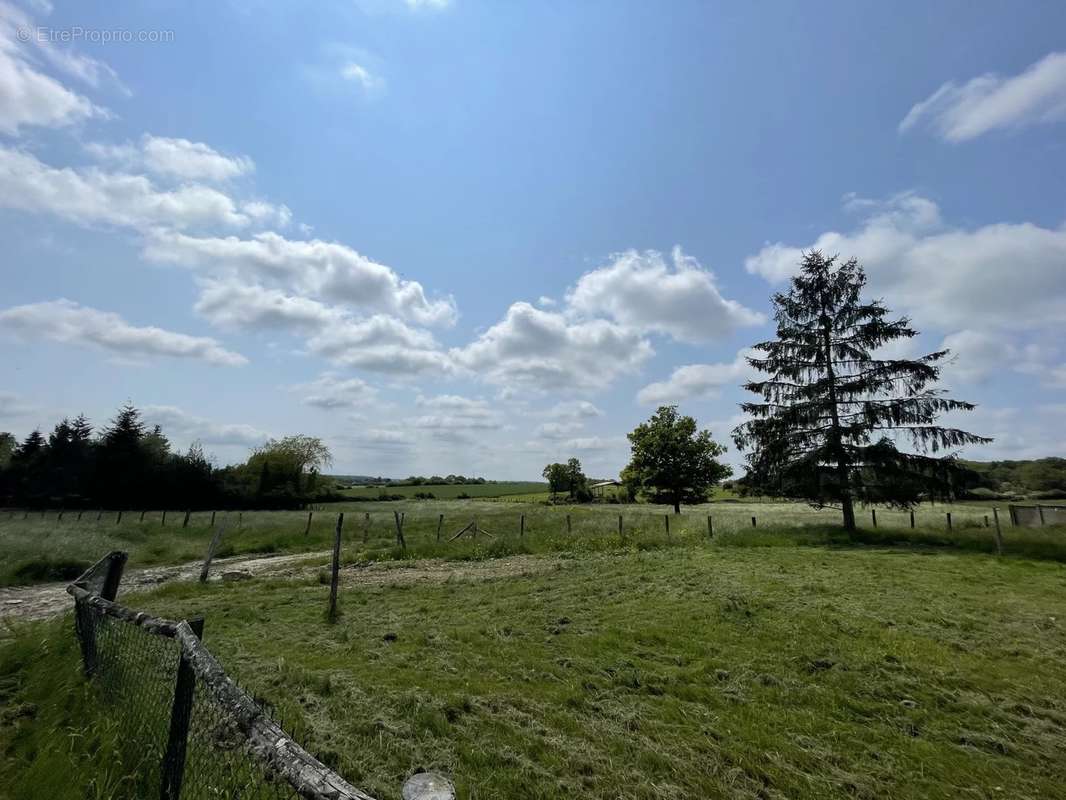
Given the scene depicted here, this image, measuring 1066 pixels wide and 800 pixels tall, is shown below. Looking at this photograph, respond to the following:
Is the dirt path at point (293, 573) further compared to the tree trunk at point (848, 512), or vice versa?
the tree trunk at point (848, 512)

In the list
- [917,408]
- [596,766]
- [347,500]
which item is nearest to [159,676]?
[596,766]

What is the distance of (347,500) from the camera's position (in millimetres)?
69625

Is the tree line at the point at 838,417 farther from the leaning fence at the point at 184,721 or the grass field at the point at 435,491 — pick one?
the grass field at the point at 435,491

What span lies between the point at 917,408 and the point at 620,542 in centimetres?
1386

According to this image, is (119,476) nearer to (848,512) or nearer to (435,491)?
(435,491)

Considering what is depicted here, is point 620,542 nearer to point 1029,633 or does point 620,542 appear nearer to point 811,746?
point 1029,633

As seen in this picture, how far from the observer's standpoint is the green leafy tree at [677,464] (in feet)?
153

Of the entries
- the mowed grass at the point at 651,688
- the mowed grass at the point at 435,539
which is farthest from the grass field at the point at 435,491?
the mowed grass at the point at 651,688

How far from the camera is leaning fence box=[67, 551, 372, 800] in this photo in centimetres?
220

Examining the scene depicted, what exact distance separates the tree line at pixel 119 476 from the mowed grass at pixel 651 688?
182 ft

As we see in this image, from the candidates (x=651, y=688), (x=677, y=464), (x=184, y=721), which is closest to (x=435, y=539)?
(x=651, y=688)

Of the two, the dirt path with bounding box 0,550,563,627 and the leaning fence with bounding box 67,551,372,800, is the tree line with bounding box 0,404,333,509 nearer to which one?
the dirt path with bounding box 0,550,563,627

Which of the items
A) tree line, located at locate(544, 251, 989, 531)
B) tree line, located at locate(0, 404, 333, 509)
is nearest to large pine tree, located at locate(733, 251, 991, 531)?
tree line, located at locate(544, 251, 989, 531)

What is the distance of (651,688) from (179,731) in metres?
4.61
